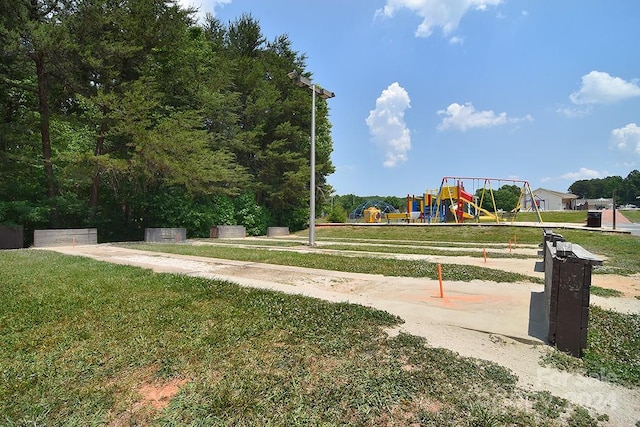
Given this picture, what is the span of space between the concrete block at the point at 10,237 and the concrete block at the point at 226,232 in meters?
9.44

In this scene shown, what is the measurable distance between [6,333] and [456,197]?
3028 centimetres

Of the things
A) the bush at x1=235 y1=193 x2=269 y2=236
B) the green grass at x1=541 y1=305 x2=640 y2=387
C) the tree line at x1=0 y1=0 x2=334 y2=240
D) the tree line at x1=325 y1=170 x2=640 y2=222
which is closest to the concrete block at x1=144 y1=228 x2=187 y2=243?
the tree line at x1=0 y1=0 x2=334 y2=240

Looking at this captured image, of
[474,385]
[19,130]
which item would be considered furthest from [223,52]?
[474,385]

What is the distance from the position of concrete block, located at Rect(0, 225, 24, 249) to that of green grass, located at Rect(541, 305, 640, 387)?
19146mm

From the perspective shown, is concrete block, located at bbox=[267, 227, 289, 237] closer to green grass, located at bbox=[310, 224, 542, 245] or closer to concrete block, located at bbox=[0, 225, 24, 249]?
green grass, located at bbox=[310, 224, 542, 245]

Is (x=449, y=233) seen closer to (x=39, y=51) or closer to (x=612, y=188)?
(x=39, y=51)

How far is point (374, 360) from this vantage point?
133 inches

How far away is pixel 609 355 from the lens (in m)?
3.64

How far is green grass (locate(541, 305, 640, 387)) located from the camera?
3.24 metres

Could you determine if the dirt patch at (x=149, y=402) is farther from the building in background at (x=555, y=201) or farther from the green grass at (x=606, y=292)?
the building in background at (x=555, y=201)

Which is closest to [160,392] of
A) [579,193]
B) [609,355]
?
[609,355]

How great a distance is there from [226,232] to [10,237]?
10437mm

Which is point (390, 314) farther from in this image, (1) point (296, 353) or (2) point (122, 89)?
(2) point (122, 89)

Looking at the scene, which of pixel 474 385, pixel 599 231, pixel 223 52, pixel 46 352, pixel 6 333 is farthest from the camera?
pixel 223 52
